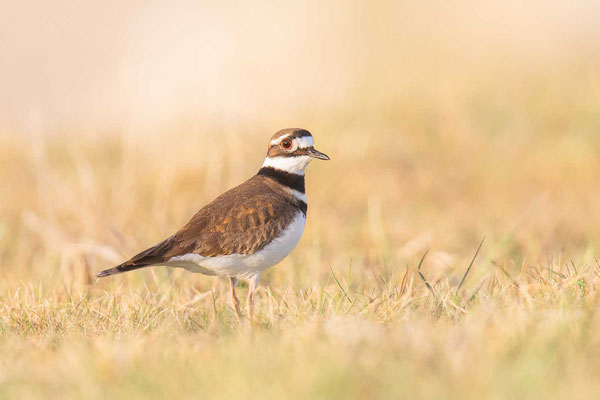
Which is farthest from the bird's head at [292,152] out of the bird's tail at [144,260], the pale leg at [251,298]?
the bird's tail at [144,260]

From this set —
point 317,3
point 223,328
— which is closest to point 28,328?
point 223,328

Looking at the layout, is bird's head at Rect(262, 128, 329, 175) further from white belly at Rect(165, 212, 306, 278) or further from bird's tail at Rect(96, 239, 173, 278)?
bird's tail at Rect(96, 239, 173, 278)

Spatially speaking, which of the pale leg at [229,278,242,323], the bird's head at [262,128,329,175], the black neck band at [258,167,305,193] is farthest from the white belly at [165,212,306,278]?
the bird's head at [262,128,329,175]

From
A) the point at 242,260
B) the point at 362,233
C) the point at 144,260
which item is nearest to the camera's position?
the point at 144,260

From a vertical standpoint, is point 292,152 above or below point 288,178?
above

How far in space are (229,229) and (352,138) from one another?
537cm

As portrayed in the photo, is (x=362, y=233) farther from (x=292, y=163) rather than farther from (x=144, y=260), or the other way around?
(x=144, y=260)

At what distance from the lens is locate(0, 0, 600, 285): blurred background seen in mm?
8125

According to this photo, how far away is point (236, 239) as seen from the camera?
5547 mm

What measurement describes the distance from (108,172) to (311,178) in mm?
2790

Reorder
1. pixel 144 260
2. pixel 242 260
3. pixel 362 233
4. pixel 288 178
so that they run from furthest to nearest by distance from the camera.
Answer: pixel 362 233 → pixel 288 178 → pixel 242 260 → pixel 144 260

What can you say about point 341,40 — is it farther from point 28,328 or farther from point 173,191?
point 28,328

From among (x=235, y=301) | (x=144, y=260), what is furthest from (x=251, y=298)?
(x=144, y=260)

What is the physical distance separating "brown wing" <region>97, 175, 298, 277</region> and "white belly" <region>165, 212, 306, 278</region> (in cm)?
3
